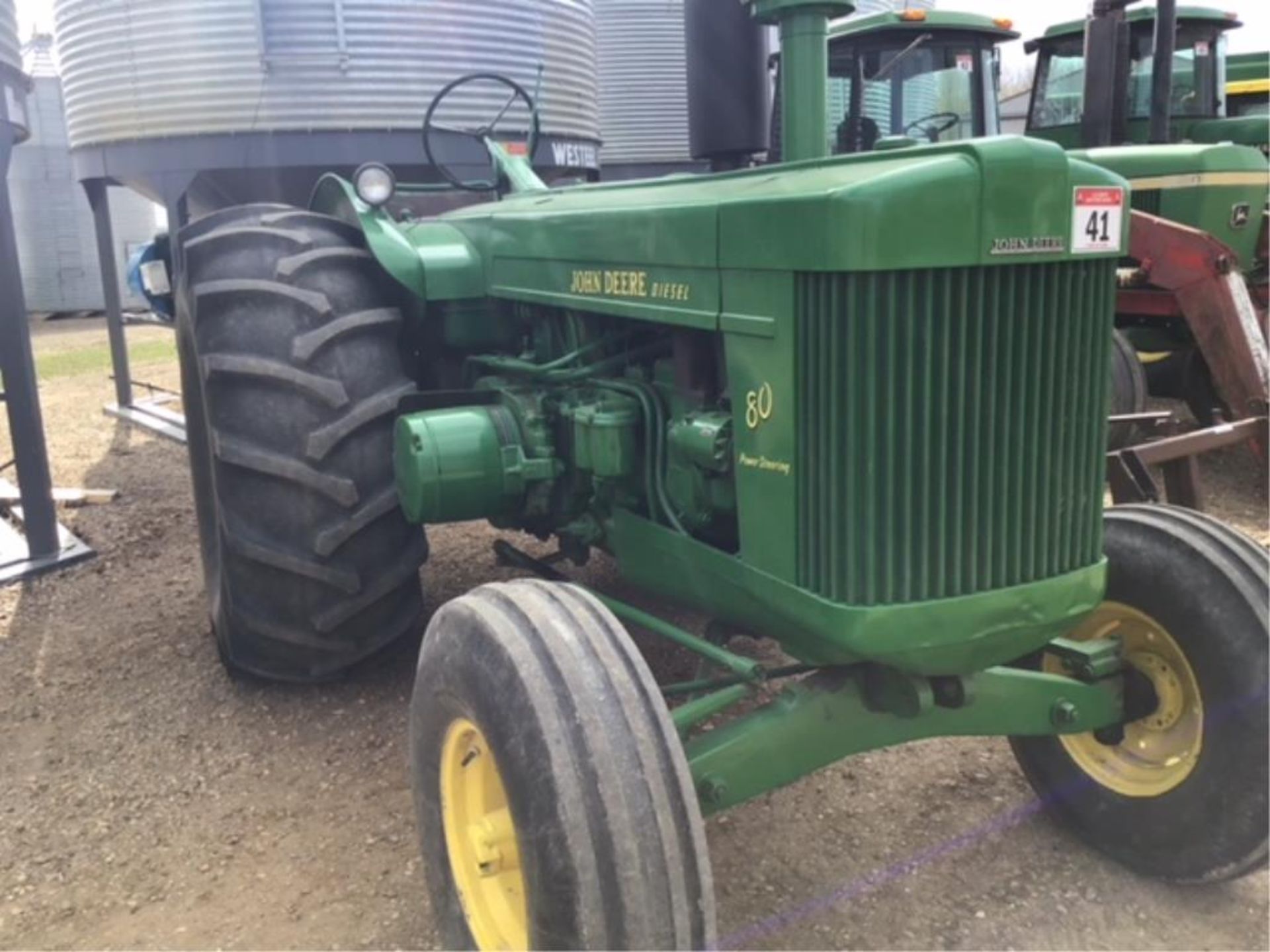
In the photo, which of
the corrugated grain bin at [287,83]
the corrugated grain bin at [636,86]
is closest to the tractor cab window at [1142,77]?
the corrugated grain bin at [287,83]

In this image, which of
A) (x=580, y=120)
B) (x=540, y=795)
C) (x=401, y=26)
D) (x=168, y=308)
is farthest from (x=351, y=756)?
(x=168, y=308)

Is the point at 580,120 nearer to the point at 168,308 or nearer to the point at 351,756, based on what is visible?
the point at 168,308

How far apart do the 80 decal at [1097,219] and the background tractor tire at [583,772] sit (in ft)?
3.56

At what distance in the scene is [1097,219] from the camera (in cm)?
217

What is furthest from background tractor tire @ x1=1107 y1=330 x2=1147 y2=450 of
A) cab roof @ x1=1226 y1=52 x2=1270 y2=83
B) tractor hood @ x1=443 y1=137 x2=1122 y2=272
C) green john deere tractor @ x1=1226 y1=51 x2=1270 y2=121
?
cab roof @ x1=1226 y1=52 x2=1270 y2=83

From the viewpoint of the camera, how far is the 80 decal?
2.14 m

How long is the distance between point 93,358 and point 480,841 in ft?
44.5

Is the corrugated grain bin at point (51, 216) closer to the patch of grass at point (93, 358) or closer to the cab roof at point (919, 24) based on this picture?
the patch of grass at point (93, 358)

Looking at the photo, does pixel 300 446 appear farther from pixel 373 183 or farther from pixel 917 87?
pixel 917 87

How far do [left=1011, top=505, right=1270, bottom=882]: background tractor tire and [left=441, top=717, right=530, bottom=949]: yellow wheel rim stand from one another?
1458 millimetres

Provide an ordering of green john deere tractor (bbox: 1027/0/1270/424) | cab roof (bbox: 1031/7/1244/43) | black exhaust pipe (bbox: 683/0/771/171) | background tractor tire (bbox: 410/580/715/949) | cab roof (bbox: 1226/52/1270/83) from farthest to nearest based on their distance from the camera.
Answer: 1. cab roof (bbox: 1226/52/1270/83)
2. cab roof (bbox: 1031/7/1244/43)
3. green john deere tractor (bbox: 1027/0/1270/424)
4. black exhaust pipe (bbox: 683/0/771/171)
5. background tractor tire (bbox: 410/580/715/949)

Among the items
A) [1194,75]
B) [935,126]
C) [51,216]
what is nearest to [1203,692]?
[935,126]

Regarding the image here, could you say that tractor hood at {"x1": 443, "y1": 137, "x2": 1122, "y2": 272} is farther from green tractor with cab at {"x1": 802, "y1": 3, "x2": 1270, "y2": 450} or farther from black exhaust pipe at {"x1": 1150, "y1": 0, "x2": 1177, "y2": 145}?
black exhaust pipe at {"x1": 1150, "y1": 0, "x2": 1177, "y2": 145}

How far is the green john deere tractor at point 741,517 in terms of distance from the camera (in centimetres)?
202
